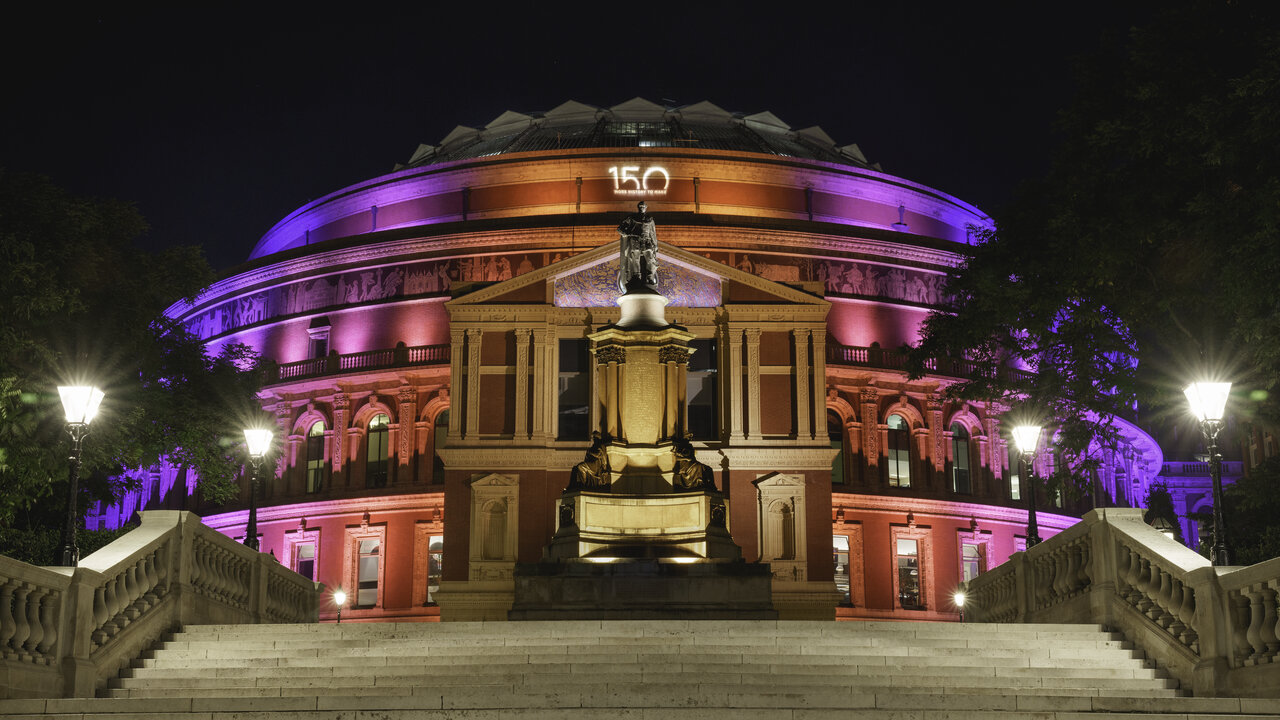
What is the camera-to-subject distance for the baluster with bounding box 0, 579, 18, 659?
14.8 m

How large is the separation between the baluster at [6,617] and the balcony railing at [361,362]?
1706 inches

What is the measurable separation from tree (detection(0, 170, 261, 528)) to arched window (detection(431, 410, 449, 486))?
12662 millimetres

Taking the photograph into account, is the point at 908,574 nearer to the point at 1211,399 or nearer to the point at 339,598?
the point at 339,598

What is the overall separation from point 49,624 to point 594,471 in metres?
14.4

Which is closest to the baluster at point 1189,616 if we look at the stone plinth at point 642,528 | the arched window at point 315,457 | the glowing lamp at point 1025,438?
the glowing lamp at point 1025,438

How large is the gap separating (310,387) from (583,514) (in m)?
34.8

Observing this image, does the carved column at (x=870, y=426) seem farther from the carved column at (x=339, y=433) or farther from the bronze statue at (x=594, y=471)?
the bronze statue at (x=594, y=471)

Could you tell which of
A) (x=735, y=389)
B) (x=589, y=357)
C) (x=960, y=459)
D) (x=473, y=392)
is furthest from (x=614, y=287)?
(x=960, y=459)

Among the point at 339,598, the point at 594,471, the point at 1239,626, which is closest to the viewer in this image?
the point at 1239,626

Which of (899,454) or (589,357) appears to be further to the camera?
(899,454)

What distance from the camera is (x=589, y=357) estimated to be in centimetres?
4584

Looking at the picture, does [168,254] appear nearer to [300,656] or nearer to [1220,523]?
[300,656]

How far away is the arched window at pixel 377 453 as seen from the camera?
194ft

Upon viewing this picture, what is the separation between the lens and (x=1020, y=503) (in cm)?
6041
